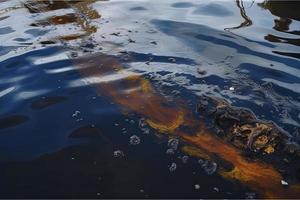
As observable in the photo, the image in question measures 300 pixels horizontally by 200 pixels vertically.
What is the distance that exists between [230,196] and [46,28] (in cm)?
488

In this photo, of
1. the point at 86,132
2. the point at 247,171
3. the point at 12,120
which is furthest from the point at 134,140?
the point at 12,120

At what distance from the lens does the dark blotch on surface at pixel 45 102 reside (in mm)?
4219

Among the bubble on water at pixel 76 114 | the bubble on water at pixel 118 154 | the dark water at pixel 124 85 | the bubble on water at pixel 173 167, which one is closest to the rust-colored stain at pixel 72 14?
Result: the dark water at pixel 124 85

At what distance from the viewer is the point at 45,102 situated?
429cm

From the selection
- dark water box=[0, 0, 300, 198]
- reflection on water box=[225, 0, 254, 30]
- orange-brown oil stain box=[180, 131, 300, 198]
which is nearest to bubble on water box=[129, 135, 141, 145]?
dark water box=[0, 0, 300, 198]

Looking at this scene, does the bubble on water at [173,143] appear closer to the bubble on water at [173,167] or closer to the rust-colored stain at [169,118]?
the rust-colored stain at [169,118]

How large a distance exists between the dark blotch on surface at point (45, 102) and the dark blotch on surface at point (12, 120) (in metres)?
0.22

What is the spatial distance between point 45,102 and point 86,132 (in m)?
0.81

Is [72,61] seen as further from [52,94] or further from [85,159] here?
[85,159]

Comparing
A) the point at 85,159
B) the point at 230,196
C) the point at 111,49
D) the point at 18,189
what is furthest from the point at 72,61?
the point at 230,196

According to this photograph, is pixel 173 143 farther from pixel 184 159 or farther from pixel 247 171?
pixel 247 171

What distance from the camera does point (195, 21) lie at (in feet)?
22.7

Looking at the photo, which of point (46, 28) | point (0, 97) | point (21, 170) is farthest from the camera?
A: point (46, 28)

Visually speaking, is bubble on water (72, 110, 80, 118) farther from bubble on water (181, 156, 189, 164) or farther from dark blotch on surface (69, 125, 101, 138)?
bubble on water (181, 156, 189, 164)
